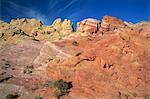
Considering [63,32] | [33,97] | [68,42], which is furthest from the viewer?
[63,32]

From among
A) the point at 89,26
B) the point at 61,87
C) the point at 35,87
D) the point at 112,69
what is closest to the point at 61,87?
the point at 61,87

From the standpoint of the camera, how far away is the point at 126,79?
37.3 m

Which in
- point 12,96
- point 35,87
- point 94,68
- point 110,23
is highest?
point 110,23

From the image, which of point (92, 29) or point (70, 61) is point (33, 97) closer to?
point (70, 61)

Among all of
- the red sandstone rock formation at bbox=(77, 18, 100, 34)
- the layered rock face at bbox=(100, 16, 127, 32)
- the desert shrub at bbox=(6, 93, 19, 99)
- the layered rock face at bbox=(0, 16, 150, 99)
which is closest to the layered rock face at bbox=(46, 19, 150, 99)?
the layered rock face at bbox=(0, 16, 150, 99)

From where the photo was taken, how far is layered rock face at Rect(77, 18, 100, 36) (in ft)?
187

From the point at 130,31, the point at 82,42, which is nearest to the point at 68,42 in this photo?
the point at 82,42

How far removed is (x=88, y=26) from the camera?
192 ft

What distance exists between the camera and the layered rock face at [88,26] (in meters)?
56.9

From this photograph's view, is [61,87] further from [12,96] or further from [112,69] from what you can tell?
[112,69]

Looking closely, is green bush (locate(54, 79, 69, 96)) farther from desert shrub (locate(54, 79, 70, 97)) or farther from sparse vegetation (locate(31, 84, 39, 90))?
sparse vegetation (locate(31, 84, 39, 90))

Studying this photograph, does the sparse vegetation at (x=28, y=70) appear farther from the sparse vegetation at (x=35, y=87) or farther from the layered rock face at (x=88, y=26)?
the layered rock face at (x=88, y=26)

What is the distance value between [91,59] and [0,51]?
25.8 meters

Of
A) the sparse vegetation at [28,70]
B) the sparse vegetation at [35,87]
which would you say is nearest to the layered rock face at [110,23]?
the sparse vegetation at [28,70]
